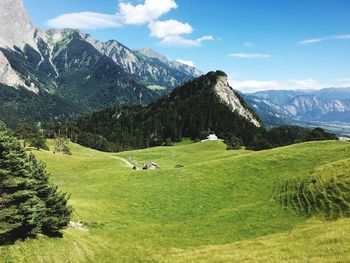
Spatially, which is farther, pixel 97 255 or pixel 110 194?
pixel 110 194

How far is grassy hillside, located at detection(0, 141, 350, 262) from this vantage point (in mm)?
35562

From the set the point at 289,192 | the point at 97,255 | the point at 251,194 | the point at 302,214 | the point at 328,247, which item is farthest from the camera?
the point at 251,194

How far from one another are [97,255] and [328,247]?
25516mm

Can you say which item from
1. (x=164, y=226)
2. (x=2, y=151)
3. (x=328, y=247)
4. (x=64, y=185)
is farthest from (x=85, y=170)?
(x=328, y=247)

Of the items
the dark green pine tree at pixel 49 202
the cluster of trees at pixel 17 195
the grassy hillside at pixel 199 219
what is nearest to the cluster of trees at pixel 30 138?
the grassy hillside at pixel 199 219

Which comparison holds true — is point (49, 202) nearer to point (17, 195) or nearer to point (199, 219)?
point (17, 195)

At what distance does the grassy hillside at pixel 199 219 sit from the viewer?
1400 inches

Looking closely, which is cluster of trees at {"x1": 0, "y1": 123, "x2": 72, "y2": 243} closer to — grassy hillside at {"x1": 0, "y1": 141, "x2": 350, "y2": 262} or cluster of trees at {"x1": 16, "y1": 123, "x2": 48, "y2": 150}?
grassy hillside at {"x1": 0, "y1": 141, "x2": 350, "y2": 262}

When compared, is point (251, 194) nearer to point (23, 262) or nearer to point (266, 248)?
point (266, 248)

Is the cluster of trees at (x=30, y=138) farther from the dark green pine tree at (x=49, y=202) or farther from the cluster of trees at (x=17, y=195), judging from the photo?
the cluster of trees at (x=17, y=195)

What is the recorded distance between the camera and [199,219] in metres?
58.5

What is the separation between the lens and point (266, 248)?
3697cm

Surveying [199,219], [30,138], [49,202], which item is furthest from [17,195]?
[30,138]

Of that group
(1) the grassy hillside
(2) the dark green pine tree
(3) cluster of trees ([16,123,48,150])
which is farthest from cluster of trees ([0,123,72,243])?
(3) cluster of trees ([16,123,48,150])
